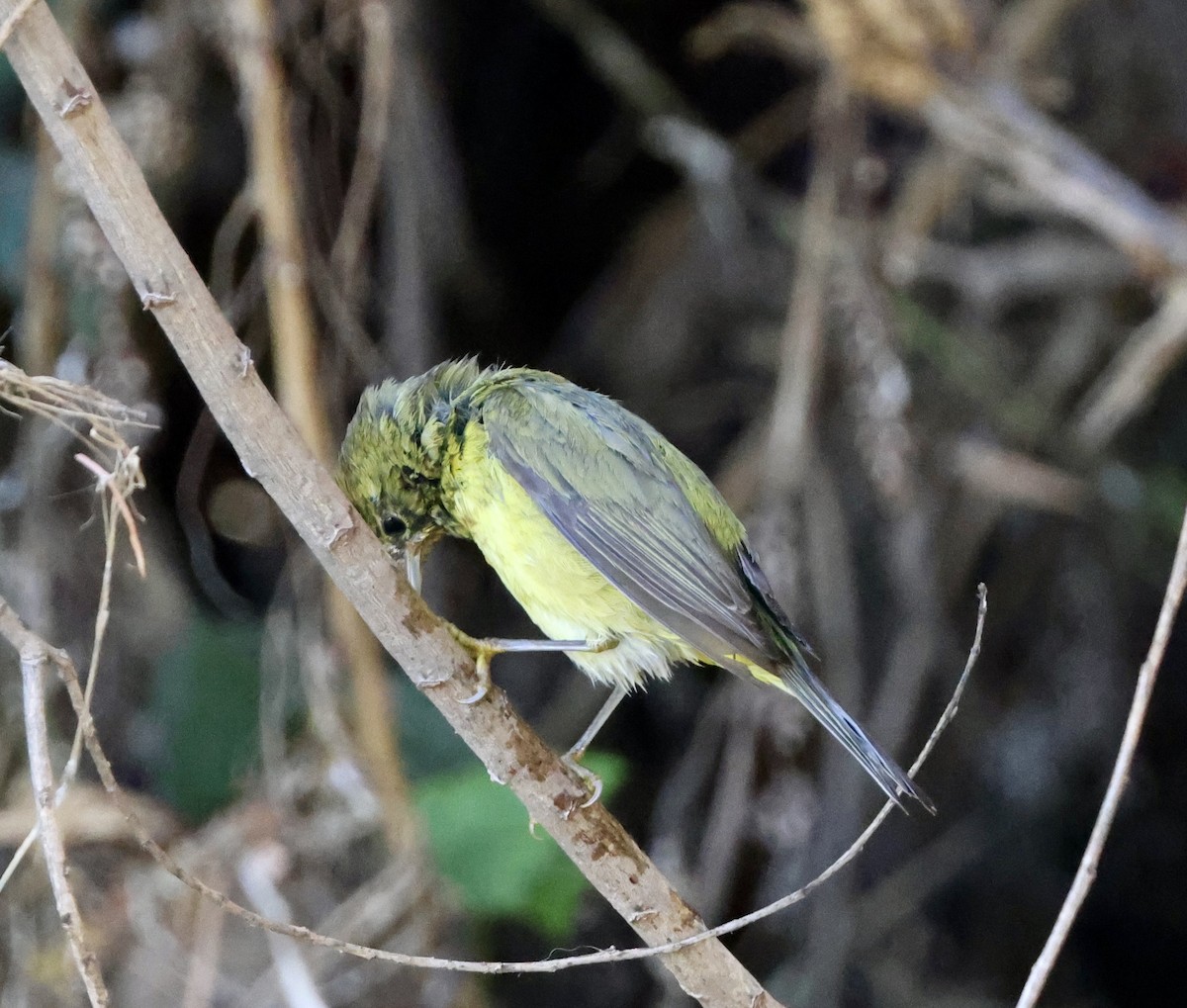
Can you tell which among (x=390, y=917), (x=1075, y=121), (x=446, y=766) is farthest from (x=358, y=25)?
(x=1075, y=121)

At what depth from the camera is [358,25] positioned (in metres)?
2.78

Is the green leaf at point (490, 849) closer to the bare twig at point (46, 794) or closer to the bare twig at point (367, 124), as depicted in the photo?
the bare twig at point (367, 124)

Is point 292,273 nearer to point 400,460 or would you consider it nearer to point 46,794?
point 400,460

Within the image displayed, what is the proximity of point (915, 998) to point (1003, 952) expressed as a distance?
0.40 metres

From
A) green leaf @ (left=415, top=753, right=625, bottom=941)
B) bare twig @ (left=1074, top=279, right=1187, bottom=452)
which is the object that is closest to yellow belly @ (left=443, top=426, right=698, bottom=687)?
green leaf @ (left=415, top=753, right=625, bottom=941)

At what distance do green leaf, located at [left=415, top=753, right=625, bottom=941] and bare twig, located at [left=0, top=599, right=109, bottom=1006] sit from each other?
1.26m

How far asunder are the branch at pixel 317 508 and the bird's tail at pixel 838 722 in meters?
0.33

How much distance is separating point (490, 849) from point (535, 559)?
0.80m

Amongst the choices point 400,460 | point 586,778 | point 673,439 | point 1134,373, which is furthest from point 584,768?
point 673,439

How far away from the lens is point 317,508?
1312mm

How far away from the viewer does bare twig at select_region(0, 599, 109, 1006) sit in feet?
4.04

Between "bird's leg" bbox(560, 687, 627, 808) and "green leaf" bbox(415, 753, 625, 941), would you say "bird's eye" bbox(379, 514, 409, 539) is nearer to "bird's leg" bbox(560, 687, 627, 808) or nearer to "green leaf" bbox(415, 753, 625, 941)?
"bird's leg" bbox(560, 687, 627, 808)

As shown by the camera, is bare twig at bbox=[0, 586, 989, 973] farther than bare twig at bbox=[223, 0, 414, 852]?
No

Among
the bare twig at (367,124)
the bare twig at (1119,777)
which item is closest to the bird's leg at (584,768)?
the bare twig at (1119,777)
